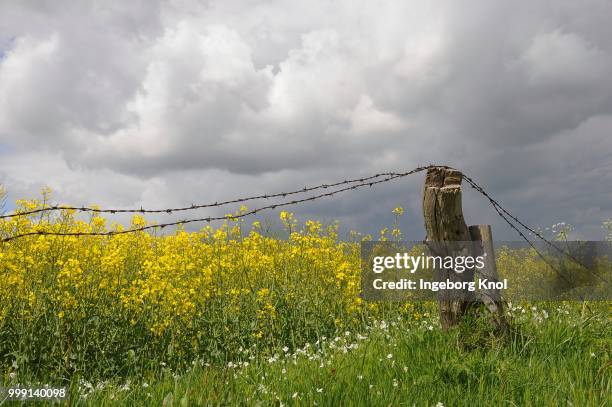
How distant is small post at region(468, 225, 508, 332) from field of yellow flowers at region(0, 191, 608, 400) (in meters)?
0.70

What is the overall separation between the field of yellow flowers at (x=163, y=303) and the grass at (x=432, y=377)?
497 millimetres

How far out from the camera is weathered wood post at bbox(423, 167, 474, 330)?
5785 millimetres

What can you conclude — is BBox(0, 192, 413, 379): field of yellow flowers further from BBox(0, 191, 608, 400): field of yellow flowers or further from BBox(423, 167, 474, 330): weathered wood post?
BBox(423, 167, 474, 330): weathered wood post

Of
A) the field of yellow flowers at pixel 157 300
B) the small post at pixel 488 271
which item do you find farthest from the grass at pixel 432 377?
the field of yellow flowers at pixel 157 300

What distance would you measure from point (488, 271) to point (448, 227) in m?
0.62

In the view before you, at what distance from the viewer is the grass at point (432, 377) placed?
4180 millimetres

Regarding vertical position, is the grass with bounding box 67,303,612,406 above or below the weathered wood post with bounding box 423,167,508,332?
below

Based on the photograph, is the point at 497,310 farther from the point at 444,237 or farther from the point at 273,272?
the point at 273,272

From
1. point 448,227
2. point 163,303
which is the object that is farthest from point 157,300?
point 448,227

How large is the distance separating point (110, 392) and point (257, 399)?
1214 mm

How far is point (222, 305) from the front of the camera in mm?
7141

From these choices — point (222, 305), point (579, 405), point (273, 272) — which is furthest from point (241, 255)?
point (579, 405)

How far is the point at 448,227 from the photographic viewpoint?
5.80 meters

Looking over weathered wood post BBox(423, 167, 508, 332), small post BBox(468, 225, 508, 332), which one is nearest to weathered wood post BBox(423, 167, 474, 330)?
weathered wood post BBox(423, 167, 508, 332)
